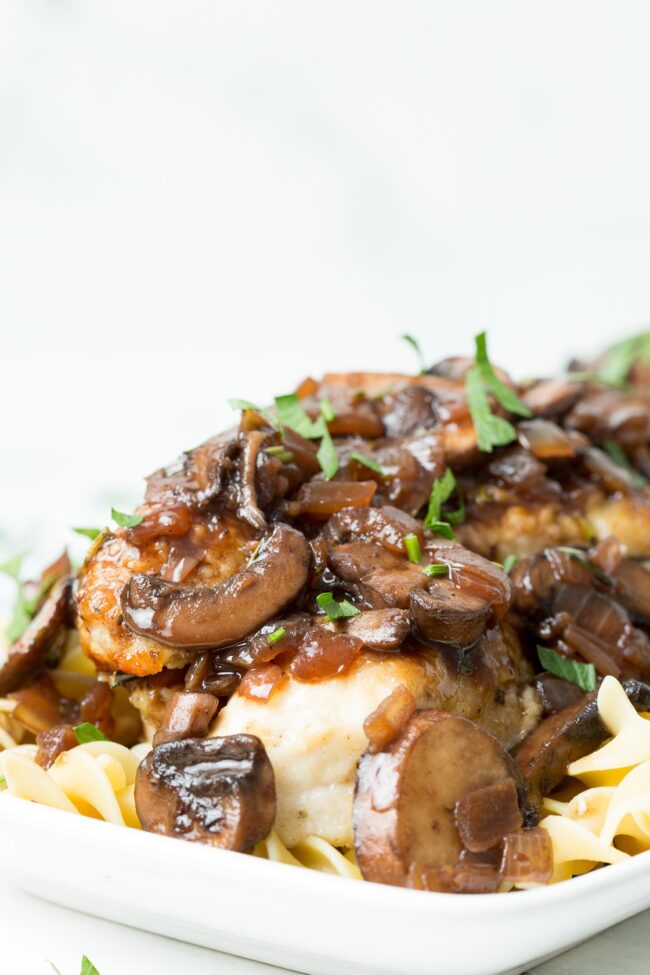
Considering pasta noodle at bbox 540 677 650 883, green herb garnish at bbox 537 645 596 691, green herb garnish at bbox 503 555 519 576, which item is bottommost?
pasta noodle at bbox 540 677 650 883

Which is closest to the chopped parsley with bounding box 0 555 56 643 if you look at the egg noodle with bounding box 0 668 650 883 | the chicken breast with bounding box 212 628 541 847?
the egg noodle with bounding box 0 668 650 883

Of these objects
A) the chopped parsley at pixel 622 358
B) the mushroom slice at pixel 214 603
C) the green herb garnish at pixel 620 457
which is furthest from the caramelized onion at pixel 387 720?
the chopped parsley at pixel 622 358

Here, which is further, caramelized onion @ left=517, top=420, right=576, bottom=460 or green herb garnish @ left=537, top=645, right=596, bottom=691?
caramelized onion @ left=517, top=420, right=576, bottom=460

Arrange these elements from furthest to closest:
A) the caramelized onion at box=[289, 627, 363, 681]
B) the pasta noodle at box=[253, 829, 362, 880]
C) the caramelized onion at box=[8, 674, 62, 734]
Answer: the caramelized onion at box=[8, 674, 62, 734], the caramelized onion at box=[289, 627, 363, 681], the pasta noodle at box=[253, 829, 362, 880]

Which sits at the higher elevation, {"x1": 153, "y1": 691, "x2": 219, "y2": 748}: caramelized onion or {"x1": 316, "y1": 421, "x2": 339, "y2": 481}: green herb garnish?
{"x1": 316, "y1": 421, "x2": 339, "y2": 481}: green herb garnish

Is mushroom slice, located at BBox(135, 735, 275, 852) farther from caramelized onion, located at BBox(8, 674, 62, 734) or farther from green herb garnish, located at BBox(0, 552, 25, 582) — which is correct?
green herb garnish, located at BBox(0, 552, 25, 582)

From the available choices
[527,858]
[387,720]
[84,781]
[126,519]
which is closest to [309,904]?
[387,720]
